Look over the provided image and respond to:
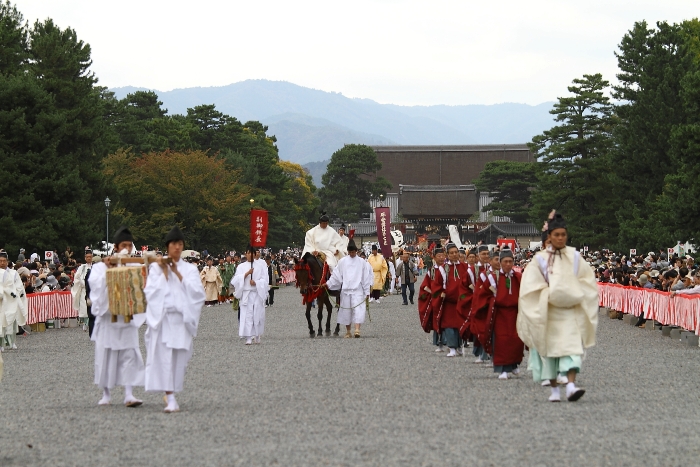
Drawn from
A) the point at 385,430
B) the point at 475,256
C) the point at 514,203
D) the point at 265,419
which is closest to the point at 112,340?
the point at 265,419

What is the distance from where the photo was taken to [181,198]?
49812 millimetres

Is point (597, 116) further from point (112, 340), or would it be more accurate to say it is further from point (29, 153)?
point (112, 340)

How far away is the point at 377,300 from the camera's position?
110 ft

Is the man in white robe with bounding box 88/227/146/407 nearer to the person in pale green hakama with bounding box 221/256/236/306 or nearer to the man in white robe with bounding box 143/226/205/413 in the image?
the man in white robe with bounding box 143/226/205/413

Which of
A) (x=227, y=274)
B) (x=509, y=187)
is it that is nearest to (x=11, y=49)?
(x=227, y=274)

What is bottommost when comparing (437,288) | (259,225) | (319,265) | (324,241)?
(437,288)

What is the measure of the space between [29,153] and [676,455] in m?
29.2

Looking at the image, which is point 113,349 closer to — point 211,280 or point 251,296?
point 251,296

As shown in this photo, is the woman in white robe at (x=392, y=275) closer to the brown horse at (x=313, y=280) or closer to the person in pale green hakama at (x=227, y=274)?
the person in pale green hakama at (x=227, y=274)

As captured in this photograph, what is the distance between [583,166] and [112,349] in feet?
133

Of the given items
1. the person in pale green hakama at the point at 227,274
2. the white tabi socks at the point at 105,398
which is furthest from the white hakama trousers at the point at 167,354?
the person in pale green hakama at the point at 227,274

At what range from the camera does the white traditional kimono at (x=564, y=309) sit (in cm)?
1003

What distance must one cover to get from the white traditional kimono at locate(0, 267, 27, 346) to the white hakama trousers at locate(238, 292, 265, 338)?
11.7 feet

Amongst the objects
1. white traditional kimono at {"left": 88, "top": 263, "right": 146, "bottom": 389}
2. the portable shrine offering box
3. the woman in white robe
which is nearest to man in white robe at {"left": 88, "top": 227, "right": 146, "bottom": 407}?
white traditional kimono at {"left": 88, "top": 263, "right": 146, "bottom": 389}
